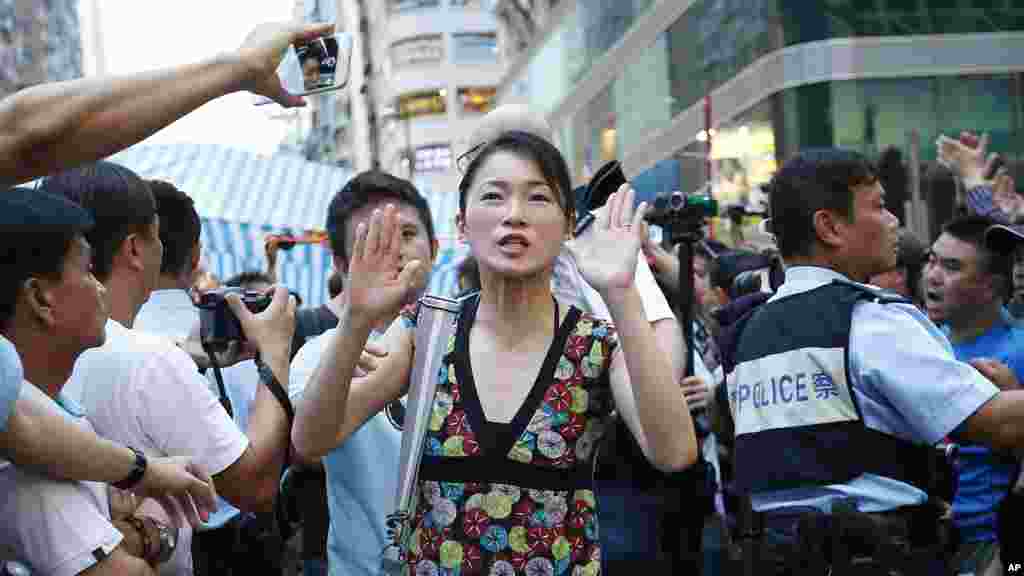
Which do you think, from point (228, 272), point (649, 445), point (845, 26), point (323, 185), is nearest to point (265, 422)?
point (649, 445)

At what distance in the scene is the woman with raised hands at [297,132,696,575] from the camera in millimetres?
2963

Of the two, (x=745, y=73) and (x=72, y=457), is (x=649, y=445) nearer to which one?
(x=72, y=457)

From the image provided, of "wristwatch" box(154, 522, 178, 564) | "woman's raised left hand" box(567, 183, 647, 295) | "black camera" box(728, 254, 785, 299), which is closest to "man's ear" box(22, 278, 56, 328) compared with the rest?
"wristwatch" box(154, 522, 178, 564)

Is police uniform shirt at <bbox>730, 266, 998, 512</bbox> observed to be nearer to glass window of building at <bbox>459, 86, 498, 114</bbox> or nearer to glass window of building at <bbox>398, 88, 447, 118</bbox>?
glass window of building at <bbox>459, 86, 498, 114</bbox>

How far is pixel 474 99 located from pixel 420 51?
422 centimetres

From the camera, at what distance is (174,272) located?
4.58m

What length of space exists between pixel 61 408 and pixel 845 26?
2161 centimetres

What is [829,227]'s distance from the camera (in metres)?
3.93

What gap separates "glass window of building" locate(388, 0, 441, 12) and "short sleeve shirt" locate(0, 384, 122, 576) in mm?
70596

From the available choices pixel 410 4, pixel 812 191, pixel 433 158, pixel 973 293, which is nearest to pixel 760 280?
pixel 973 293

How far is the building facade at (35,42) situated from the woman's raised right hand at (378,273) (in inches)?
2132

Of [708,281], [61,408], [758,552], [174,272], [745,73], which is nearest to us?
[61,408]

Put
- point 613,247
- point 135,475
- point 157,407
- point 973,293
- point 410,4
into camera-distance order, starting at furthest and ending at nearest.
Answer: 1. point 410,4
2. point 973,293
3. point 157,407
4. point 613,247
5. point 135,475

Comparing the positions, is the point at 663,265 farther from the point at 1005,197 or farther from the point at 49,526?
the point at 49,526
